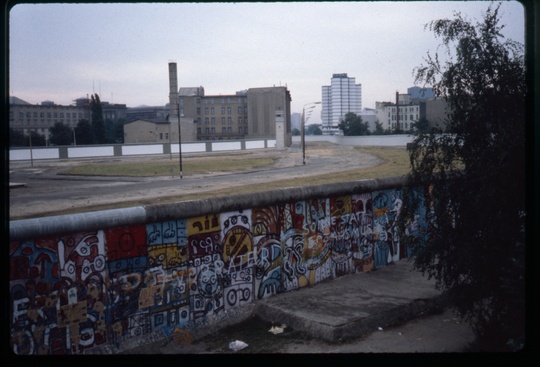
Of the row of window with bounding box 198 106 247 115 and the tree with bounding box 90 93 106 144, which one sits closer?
the tree with bounding box 90 93 106 144

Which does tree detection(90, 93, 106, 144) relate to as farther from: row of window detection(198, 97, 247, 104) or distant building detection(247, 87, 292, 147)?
distant building detection(247, 87, 292, 147)

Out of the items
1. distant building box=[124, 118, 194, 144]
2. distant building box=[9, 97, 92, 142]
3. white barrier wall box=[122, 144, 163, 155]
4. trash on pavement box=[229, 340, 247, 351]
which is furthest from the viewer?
distant building box=[9, 97, 92, 142]

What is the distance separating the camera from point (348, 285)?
34.6ft

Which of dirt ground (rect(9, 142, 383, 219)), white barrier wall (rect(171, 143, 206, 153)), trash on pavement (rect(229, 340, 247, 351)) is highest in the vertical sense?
white barrier wall (rect(171, 143, 206, 153))

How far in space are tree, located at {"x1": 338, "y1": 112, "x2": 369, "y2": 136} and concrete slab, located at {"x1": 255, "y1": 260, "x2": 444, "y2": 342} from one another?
9452cm

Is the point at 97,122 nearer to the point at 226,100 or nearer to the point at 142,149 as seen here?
the point at 142,149

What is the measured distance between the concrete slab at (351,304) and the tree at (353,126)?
94524 mm

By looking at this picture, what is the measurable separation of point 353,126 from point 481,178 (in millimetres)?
102434

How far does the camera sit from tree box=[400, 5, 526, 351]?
662 cm

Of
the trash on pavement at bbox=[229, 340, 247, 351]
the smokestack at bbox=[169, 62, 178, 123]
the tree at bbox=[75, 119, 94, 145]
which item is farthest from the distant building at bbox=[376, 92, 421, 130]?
the trash on pavement at bbox=[229, 340, 247, 351]

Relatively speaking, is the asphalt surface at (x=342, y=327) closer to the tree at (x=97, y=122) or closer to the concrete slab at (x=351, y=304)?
the concrete slab at (x=351, y=304)

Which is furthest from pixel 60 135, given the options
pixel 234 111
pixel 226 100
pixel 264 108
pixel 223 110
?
pixel 264 108

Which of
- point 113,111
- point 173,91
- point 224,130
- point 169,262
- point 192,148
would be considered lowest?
point 169,262

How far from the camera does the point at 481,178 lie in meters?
6.85
